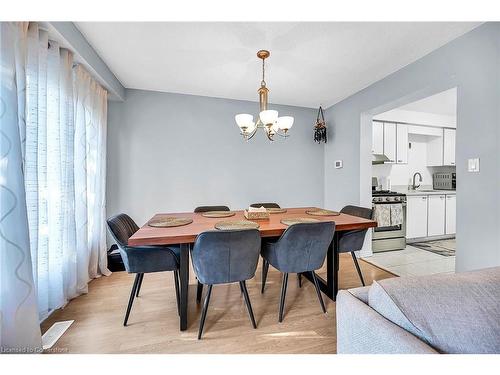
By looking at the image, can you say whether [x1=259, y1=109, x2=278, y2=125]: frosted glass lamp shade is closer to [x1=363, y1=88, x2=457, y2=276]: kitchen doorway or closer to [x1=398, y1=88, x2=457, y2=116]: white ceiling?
[x1=363, y1=88, x2=457, y2=276]: kitchen doorway

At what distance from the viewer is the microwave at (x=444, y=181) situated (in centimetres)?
419

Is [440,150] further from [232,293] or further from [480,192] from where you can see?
[232,293]

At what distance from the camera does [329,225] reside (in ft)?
5.50

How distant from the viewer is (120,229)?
1.70 metres

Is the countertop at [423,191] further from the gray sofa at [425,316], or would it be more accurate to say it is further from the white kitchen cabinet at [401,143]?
the gray sofa at [425,316]

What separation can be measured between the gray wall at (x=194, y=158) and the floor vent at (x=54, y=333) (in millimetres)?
1574

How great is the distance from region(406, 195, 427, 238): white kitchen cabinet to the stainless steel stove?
0.64 ft

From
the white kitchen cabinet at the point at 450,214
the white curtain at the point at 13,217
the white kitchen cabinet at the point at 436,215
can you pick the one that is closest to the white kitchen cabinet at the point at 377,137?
the white kitchen cabinet at the point at 436,215

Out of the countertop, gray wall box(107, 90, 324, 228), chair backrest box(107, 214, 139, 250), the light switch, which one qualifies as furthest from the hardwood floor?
the countertop

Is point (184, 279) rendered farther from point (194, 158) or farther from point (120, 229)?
point (194, 158)

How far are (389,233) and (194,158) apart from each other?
10.7 feet
